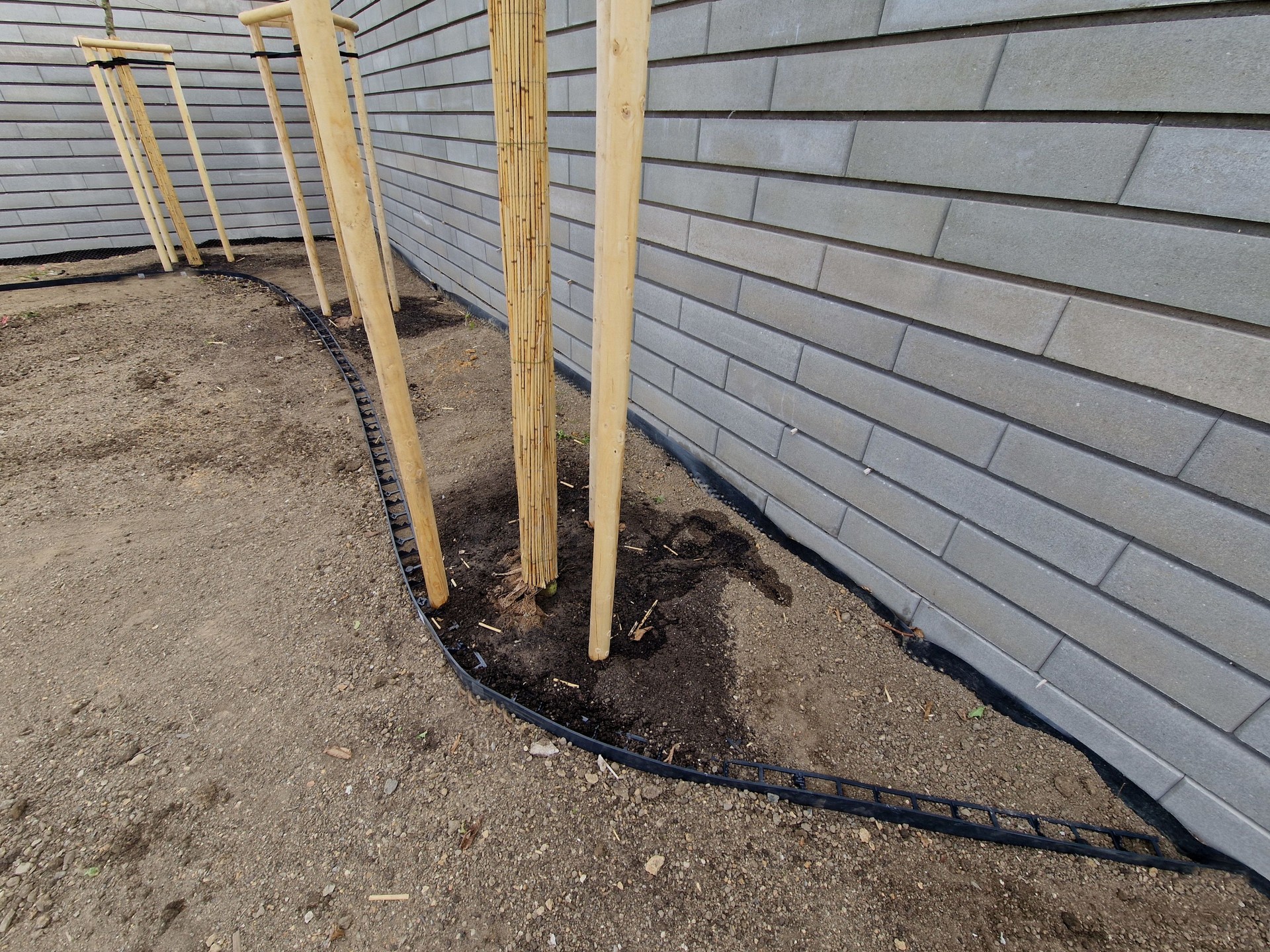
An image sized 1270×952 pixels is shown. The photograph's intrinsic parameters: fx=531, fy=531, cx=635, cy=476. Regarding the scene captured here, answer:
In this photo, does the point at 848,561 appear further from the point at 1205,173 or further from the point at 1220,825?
the point at 1205,173

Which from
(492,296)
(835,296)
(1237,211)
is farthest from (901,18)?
(492,296)

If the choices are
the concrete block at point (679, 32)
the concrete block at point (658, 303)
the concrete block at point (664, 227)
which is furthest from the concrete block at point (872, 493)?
the concrete block at point (679, 32)

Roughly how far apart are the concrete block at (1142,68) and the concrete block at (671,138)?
56.0 inches

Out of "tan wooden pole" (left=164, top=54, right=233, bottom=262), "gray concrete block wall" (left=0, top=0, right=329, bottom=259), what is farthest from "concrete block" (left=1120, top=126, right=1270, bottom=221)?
"gray concrete block wall" (left=0, top=0, right=329, bottom=259)

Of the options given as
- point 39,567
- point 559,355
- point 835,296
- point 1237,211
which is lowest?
point 39,567

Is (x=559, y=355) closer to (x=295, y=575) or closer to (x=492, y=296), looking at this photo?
(x=492, y=296)

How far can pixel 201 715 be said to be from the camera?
201 cm

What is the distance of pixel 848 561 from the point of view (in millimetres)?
2516

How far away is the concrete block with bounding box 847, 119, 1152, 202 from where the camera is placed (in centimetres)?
144

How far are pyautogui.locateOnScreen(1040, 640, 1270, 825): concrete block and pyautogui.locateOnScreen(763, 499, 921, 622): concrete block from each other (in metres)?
0.53

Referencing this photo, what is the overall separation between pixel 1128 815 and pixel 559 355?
4.22 metres

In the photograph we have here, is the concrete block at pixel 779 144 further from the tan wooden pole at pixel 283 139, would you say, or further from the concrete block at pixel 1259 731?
the tan wooden pole at pixel 283 139

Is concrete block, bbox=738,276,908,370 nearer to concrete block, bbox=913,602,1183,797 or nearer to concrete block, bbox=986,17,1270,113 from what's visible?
concrete block, bbox=986,17,1270,113

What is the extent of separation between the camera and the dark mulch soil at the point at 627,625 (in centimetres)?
199
